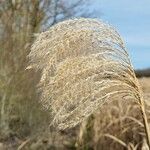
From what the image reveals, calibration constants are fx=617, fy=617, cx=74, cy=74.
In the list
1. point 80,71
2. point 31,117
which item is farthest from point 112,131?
point 80,71

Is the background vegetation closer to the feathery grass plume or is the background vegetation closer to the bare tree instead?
the bare tree

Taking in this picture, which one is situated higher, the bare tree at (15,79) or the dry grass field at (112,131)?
the bare tree at (15,79)

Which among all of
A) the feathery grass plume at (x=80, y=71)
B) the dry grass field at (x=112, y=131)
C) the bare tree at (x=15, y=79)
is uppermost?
the bare tree at (x=15, y=79)

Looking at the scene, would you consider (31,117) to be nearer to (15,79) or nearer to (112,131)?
(15,79)

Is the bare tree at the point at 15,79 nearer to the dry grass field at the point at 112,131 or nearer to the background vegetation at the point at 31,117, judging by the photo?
the background vegetation at the point at 31,117

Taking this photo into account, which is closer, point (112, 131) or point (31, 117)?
point (112, 131)

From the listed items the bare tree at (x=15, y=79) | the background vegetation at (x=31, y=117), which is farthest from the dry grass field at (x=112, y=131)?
the bare tree at (x=15, y=79)
